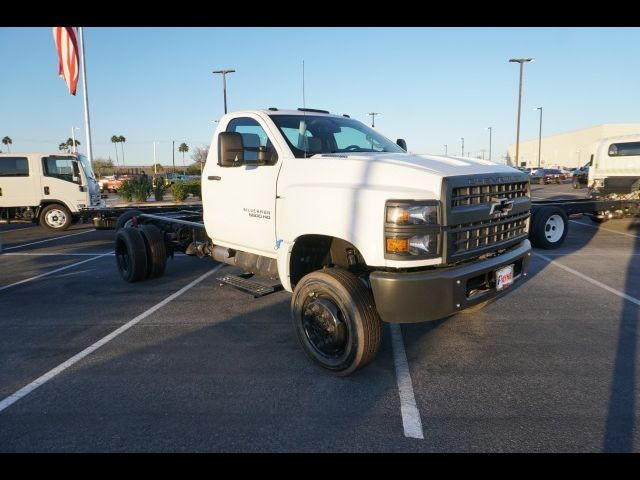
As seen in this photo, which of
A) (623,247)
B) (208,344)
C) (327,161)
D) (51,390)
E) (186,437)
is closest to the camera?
(186,437)

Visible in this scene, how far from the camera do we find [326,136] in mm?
4625

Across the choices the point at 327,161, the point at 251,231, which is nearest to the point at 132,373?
the point at 251,231

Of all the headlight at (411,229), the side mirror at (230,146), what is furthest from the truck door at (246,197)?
the headlight at (411,229)

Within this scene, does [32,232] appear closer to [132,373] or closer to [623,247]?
[132,373]

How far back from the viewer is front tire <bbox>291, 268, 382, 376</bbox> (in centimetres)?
334

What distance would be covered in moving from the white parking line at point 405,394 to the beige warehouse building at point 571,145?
65520 millimetres

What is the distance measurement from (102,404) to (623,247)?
10.2 m

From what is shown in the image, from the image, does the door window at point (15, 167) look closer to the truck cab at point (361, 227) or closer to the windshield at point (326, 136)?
the truck cab at point (361, 227)

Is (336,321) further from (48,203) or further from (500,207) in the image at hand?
(48,203)

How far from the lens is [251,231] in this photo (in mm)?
4566

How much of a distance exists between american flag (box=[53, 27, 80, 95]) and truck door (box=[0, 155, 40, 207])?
5010mm

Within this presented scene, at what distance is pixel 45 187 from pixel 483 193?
47.5ft

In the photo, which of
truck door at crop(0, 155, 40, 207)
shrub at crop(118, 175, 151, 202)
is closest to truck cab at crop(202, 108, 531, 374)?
truck door at crop(0, 155, 40, 207)
